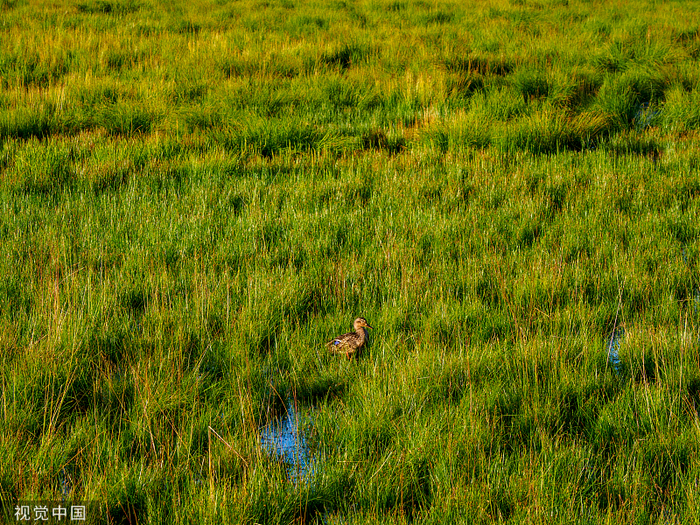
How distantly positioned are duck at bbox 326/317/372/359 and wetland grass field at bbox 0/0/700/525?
0.07m

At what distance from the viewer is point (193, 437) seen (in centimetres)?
241

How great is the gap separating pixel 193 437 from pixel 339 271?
152 centimetres

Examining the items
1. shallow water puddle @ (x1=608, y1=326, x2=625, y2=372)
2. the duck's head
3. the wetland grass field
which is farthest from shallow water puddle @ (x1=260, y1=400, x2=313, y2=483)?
shallow water puddle @ (x1=608, y1=326, x2=625, y2=372)

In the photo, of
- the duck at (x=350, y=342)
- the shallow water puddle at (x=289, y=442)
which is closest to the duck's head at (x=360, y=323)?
the duck at (x=350, y=342)

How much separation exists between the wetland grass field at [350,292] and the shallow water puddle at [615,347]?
0.03 meters

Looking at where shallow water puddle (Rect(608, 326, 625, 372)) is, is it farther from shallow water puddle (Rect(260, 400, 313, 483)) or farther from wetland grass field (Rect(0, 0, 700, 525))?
shallow water puddle (Rect(260, 400, 313, 483))

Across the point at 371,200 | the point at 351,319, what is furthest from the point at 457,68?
the point at 351,319

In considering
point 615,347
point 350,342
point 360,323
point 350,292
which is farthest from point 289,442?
point 615,347

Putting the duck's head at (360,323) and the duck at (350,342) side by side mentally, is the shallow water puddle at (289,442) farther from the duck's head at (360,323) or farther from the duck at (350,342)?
the duck's head at (360,323)

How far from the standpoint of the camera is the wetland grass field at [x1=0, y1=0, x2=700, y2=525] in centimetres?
219

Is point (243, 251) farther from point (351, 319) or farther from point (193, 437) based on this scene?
point (193, 437)

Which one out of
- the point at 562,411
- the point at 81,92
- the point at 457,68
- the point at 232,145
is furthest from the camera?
the point at 457,68

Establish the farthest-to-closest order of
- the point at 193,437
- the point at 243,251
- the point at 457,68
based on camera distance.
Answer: the point at 457,68
the point at 243,251
the point at 193,437

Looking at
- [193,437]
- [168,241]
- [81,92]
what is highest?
[81,92]
